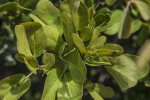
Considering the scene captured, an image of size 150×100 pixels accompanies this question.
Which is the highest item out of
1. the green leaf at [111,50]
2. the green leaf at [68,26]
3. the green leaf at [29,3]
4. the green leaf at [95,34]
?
the green leaf at [29,3]

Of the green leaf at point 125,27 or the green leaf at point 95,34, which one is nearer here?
the green leaf at point 95,34

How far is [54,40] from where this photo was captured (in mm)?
748

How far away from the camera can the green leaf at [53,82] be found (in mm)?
701

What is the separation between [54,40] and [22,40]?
4.2 inches

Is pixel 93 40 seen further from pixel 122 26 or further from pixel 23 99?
pixel 23 99

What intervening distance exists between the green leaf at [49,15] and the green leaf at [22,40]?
0.29 feet

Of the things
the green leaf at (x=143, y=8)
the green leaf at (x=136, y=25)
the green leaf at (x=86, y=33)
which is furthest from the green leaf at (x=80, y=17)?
the green leaf at (x=136, y=25)

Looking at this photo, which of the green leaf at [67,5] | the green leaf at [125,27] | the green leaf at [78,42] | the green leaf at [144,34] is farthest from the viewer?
the green leaf at [144,34]

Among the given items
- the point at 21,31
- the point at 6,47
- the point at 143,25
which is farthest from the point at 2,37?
the point at 143,25

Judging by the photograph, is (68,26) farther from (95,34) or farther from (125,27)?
(125,27)

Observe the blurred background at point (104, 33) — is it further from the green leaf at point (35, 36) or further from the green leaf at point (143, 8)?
the green leaf at point (35, 36)

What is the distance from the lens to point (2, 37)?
1.47 meters

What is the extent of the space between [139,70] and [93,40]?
24 centimetres

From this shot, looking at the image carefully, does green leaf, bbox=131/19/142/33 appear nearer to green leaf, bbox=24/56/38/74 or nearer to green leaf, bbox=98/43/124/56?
green leaf, bbox=98/43/124/56
